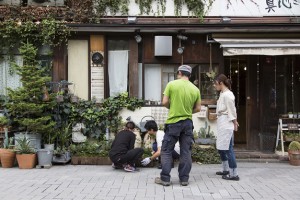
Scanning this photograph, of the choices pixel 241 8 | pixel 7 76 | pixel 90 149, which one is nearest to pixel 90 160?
pixel 90 149

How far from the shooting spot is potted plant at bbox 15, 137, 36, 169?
843 cm

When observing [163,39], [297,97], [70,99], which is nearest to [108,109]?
[70,99]

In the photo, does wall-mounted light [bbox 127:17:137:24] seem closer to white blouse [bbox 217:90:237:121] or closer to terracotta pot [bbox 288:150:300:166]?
white blouse [bbox 217:90:237:121]

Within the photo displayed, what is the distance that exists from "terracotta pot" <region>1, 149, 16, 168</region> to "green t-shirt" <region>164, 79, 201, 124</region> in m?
4.17

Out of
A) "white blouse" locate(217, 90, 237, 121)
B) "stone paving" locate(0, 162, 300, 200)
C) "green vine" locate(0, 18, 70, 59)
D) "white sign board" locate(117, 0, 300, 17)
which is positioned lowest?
"stone paving" locate(0, 162, 300, 200)

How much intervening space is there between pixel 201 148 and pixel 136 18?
4.07m

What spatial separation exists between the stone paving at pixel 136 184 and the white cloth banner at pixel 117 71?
8.53ft

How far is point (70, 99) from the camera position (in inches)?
390

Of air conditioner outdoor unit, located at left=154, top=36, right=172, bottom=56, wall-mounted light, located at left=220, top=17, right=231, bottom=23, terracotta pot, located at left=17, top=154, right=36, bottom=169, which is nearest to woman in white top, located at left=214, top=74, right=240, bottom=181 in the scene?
air conditioner outdoor unit, located at left=154, top=36, right=172, bottom=56

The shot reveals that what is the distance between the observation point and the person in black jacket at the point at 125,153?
7906 millimetres

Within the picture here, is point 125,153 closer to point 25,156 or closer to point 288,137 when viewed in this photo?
point 25,156

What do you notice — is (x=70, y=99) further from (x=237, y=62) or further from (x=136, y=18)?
(x=237, y=62)

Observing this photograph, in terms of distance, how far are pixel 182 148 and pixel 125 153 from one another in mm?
1699

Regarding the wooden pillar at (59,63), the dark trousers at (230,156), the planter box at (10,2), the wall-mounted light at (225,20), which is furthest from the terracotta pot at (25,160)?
the wall-mounted light at (225,20)
